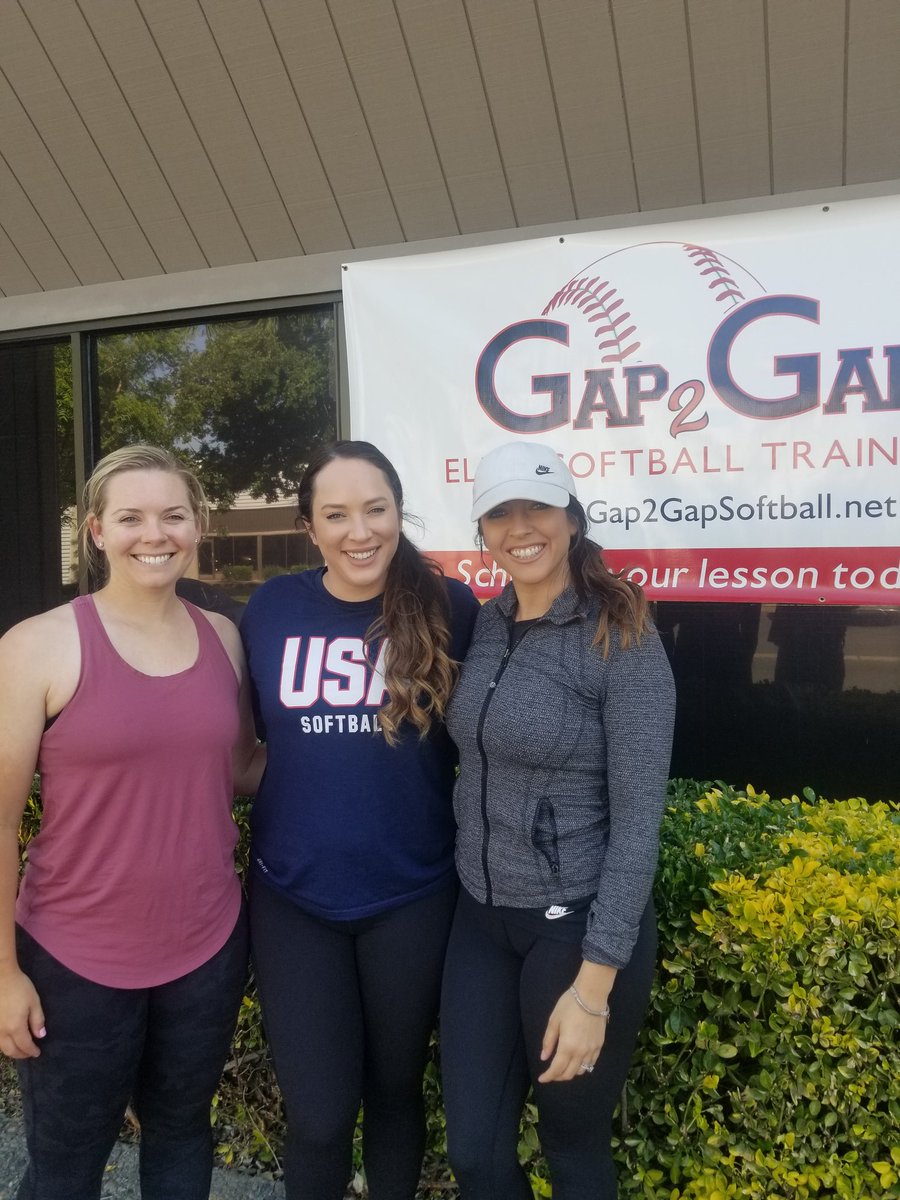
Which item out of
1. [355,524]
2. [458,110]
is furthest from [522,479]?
[458,110]

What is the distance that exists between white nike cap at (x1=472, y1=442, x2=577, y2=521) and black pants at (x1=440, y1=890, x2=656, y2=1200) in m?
0.76

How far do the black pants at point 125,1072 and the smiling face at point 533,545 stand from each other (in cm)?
90

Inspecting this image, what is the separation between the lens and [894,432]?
251cm

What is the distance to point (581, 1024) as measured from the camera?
139 centimetres

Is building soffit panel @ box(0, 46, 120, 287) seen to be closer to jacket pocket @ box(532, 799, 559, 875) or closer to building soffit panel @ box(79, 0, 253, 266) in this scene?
building soffit panel @ box(79, 0, 253, 266)

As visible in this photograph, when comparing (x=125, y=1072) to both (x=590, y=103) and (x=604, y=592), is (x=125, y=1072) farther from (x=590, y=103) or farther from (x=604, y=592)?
(x=590, y=103)

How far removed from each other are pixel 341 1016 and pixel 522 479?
3.54 feet

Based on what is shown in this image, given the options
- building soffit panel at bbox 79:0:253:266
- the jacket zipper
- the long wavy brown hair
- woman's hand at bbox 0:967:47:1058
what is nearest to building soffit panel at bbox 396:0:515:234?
building soffit panel at bbox 79:0:253:266

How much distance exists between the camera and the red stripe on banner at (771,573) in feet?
8.33

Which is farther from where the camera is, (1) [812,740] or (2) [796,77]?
(1) [812,740]

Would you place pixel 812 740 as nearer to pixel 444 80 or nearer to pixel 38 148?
pixel 444 80

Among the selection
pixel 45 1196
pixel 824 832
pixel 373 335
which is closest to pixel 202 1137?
pixel 45 1196

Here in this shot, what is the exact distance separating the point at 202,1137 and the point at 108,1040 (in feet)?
1.27

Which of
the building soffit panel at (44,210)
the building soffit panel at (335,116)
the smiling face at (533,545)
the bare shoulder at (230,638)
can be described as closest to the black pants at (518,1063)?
the smiling face at (533,545)
